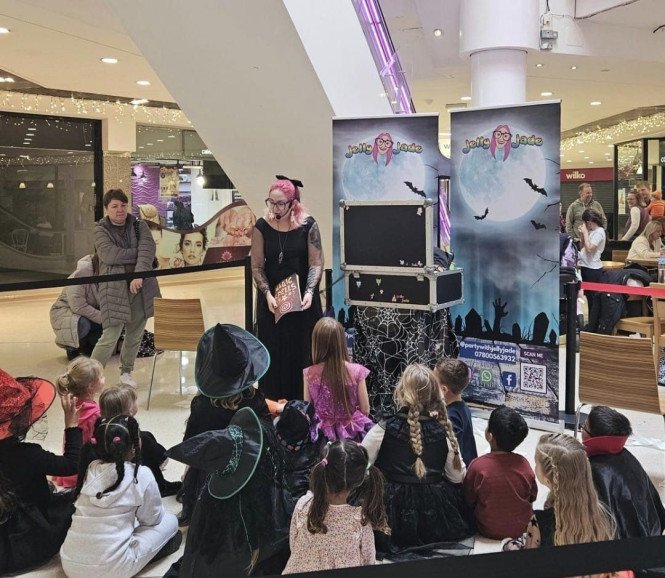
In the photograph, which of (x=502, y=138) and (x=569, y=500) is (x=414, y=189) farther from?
(x=569, y=500)

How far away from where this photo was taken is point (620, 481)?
104 inches

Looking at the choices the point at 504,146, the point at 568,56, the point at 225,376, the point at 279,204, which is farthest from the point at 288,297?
the point at 568,56

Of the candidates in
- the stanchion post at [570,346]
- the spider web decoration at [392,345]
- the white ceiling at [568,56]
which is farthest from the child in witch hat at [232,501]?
the white ceiling at [568,56]

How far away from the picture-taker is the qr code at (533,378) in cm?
468

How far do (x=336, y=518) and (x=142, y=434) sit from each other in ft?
5.18

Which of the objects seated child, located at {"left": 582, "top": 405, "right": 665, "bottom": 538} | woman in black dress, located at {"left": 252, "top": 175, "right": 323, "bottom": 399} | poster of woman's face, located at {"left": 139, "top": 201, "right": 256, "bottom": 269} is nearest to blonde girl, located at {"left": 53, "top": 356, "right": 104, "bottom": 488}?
woman in black dress, located at {"left": 252, "top": 175, "right": 323, "bottom": 399}

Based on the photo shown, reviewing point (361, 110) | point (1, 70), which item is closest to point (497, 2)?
point (361, 110)

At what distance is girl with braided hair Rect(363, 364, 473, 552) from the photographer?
117 inches

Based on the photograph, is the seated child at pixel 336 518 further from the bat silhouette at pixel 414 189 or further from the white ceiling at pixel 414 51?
the white ceiling at pixel 414 51

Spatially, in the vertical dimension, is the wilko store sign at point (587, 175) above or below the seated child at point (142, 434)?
above

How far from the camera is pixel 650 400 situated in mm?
3832

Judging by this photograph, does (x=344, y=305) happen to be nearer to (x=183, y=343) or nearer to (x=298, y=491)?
(x=183, y=343)

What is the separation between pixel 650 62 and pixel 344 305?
6.45 meters

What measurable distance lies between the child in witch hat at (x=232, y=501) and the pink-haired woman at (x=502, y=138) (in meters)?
2.83
